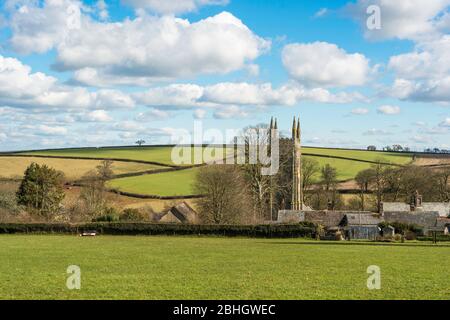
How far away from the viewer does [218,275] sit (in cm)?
2358

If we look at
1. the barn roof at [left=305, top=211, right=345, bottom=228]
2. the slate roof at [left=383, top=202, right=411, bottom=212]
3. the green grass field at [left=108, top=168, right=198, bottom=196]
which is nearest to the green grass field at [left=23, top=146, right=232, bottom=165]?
the green grass field at [left=108, top=168, right=198, bottom=196]

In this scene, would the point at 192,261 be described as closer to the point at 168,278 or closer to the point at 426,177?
the point at 168,278

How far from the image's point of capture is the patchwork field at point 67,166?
96.3 metres

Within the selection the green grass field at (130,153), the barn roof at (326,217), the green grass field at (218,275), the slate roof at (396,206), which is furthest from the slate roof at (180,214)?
the green grass field at (218,275)

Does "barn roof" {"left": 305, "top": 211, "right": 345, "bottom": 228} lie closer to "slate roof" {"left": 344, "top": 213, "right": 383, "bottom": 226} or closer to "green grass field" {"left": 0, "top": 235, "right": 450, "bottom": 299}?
"slate roof" {"left": 344, "top": 213, "right": 383, "bottom": 226}

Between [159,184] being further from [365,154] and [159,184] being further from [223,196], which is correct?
[365,154]

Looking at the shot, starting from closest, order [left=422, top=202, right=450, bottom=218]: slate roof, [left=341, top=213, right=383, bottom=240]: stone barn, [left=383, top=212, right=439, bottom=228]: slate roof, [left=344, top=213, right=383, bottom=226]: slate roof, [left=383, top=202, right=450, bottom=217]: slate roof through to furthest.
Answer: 1. [left=341, top=213, right=383, bottom=240]: stone barn
2. [left=344, top=213, right=383, bottom=226]: slate roof
3. [left=383, top=212, right=439, bottom=228]: slate roof
4. [left=383, top=202, right=450, bottom=217]: slate roof
5. [left=422, top=202, right=450, bottom=218]: slate roof

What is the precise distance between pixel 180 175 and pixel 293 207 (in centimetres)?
2529

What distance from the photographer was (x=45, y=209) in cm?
7350

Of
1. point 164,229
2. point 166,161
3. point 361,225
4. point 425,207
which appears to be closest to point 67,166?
point 166,161

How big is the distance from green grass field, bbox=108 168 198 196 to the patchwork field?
20.5 feet

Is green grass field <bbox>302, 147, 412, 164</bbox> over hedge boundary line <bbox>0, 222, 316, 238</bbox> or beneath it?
over

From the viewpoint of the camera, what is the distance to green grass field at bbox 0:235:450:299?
61.1 feet

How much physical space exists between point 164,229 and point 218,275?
116 feet
